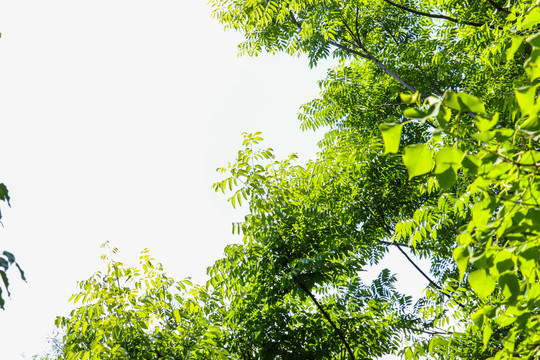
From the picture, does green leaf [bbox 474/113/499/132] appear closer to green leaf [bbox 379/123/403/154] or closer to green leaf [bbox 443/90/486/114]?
green leaf [bbox 443/90/486/114]

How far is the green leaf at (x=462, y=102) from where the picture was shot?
97 centimetres

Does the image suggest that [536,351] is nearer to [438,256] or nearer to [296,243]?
[296,243]

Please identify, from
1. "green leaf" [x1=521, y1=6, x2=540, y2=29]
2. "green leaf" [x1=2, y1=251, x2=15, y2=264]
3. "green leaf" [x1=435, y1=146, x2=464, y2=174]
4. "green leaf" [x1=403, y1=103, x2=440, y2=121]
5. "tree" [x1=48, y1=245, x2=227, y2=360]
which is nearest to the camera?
"green leaf" [x1=403, y1=103, x2=440, y2=121]

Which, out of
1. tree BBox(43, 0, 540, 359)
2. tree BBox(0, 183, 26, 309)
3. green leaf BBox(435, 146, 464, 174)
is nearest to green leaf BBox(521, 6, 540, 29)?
tree BBox(43, 0, 540, 359)

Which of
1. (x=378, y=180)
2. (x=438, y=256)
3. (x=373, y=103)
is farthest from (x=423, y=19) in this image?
(x=438, y=256)

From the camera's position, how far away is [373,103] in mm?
7480

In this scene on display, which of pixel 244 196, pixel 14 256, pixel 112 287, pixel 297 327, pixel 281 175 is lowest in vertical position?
pixel 14 256

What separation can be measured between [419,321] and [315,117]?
14.1 feet

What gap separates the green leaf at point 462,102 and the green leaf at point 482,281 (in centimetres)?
48

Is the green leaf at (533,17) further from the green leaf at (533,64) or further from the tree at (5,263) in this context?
the tree at (5,263)

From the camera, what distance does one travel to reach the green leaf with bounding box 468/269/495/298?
1139 mm

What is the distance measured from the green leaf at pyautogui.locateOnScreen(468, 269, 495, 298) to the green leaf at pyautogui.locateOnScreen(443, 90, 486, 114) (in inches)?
19.0

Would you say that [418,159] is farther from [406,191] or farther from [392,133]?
[406,191]

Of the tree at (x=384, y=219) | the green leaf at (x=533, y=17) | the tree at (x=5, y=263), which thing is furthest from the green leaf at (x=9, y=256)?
the green leaf at (x=533, y=17)
